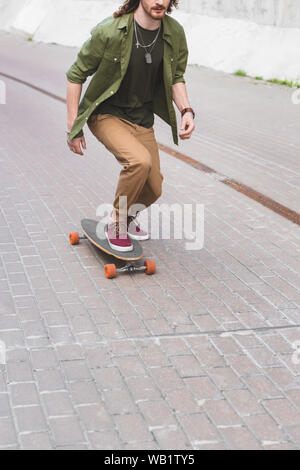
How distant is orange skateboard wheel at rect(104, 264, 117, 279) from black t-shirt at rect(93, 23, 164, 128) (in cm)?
102

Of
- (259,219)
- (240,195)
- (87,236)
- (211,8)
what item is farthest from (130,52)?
(211,8)

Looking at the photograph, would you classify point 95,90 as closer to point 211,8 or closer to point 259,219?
point 259,219

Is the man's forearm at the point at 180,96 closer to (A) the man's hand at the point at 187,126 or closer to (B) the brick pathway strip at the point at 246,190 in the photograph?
(A) the man's hand at the point at 187,126

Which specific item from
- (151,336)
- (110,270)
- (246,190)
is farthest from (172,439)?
(246,190)

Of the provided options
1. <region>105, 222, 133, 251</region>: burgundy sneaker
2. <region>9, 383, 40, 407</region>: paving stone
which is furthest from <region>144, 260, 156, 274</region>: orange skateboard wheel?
<region>9, 383, 40, 407</region>: paving stone

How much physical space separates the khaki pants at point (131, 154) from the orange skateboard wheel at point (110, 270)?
408 millimetres

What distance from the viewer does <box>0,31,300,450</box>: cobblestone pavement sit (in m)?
3.42

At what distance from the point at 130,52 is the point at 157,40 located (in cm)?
21

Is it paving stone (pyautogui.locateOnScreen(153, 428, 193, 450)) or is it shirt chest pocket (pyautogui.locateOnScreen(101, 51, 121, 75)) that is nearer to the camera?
paving stone (pyautogui.locateOnScreen(153, 428, 193, 450))

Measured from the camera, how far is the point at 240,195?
7.75 metres

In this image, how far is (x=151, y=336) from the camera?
435 cm

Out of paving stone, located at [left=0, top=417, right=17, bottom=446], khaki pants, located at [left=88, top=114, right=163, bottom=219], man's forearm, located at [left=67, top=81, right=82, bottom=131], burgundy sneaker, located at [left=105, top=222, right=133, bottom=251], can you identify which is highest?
man's forearm, located at [left=67, top=81, right=82, bottom=131]

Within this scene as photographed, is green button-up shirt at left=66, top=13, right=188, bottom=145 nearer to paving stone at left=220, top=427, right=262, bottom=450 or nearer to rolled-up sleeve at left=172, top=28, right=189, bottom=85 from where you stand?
rolled-up sleeve at left=172, top=28, right=189, bottom=85

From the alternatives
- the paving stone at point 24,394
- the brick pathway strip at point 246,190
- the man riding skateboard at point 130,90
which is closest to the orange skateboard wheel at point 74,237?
the man riding skateboard at point 130,90
